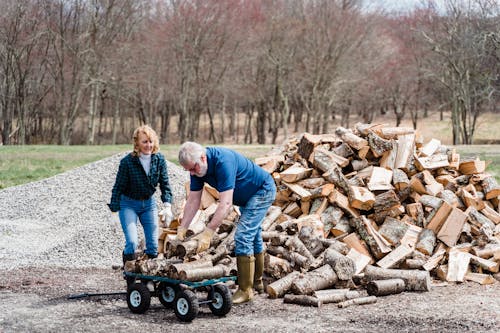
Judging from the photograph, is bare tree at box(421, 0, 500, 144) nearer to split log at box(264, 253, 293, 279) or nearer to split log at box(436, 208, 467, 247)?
split log at box(436, 208, 467, 247)

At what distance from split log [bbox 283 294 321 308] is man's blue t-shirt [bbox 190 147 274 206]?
1030 millimetres

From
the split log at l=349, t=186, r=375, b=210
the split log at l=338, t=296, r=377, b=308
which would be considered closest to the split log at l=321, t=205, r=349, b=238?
the split log at l=349, t=186, r=375, b=210

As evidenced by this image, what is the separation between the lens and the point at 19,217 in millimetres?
11633

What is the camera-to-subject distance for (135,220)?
252 inches

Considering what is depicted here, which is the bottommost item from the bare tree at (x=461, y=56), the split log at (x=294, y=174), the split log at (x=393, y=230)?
the split log at (x=393, y=230)

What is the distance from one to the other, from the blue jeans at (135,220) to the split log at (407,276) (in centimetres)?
229

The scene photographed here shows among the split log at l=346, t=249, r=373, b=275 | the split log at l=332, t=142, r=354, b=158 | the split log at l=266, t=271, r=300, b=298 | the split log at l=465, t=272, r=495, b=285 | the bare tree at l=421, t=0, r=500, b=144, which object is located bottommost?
the split log at l=465, t=272, r=495, b=285

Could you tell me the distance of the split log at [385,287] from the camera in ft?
21.5

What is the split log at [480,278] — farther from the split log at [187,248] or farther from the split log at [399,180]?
the split log at [187,248]

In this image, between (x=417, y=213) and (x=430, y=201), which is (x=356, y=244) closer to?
(x=417, y=213)

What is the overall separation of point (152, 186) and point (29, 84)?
32.7 metres

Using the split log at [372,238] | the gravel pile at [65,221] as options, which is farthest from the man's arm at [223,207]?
the gravel pile at [65,221]

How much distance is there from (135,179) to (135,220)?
44 cm

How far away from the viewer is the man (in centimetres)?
560
